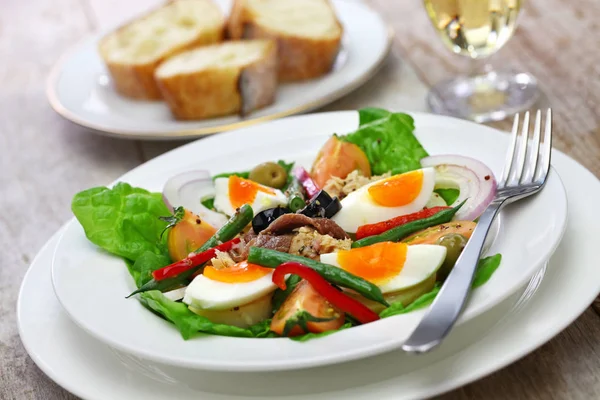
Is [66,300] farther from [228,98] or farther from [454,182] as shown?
[228,98]

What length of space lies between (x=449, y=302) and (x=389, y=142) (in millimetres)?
1316

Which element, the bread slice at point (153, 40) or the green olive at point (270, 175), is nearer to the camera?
the green olive at point (270, 175)

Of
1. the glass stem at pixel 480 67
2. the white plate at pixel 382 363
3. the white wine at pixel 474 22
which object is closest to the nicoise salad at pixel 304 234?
the white plate at pixel 382 363

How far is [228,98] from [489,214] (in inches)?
88.1

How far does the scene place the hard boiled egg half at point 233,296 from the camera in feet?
7.72

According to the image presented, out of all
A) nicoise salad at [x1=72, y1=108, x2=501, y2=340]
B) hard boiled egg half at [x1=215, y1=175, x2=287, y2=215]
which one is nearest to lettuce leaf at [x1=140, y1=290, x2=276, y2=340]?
nicoise salad at [x1=72, y1=108, x2=501, y2=340]

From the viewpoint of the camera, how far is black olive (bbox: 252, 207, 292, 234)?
2.77 metres

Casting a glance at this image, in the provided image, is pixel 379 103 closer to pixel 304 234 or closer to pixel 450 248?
pixel 304 234

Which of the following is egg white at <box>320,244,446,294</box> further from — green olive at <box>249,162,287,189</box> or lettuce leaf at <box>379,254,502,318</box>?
green olive at <box>249,162,287,189</box>

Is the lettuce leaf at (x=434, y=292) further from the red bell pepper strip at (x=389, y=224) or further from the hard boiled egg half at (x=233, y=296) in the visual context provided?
the red bell pepper strip at (x=389, y=224)

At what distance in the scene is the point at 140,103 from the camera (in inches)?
183

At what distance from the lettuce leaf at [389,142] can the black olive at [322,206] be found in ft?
1.53

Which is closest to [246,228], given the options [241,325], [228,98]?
[241,325]

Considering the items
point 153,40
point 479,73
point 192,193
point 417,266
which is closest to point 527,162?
point 417,266
